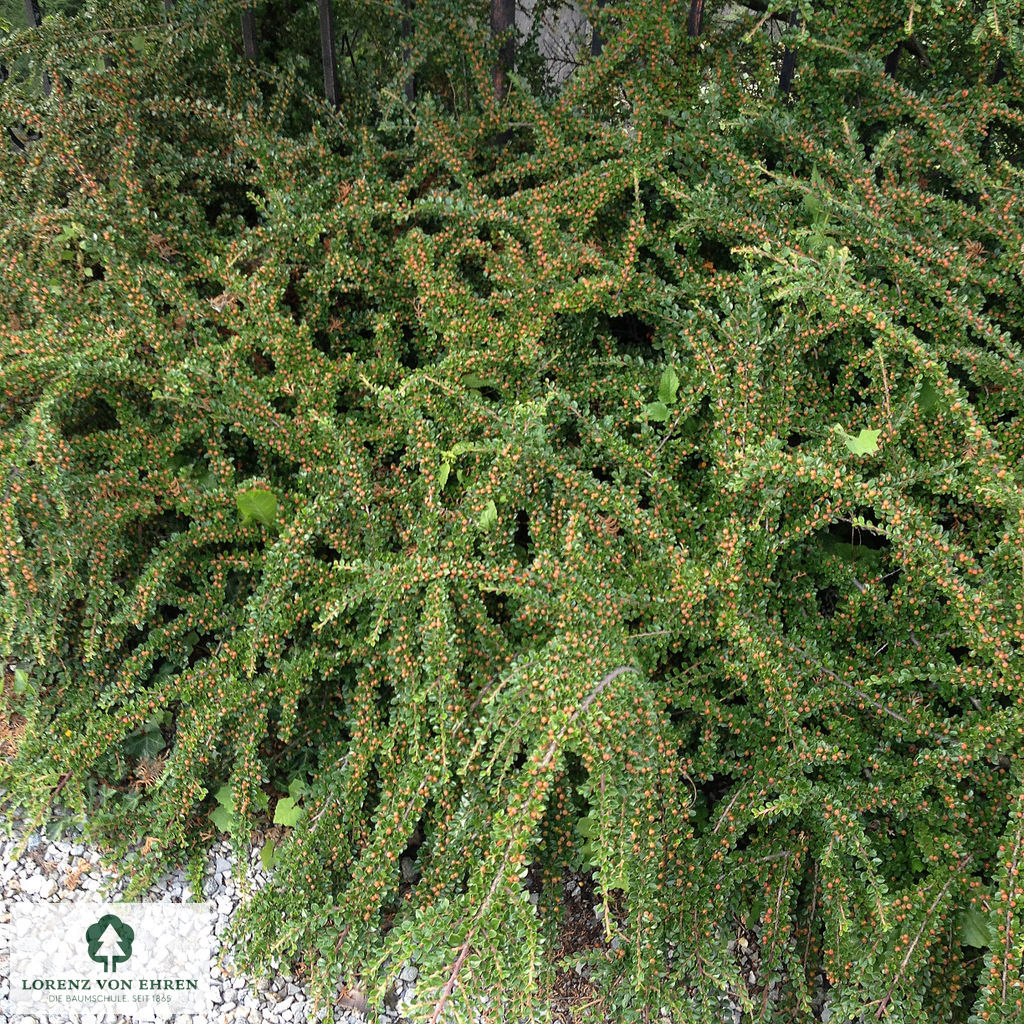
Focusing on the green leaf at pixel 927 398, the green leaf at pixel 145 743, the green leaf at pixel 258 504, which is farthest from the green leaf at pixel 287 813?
the green leaf at pixel 927 398

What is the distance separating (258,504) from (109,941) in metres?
1.01

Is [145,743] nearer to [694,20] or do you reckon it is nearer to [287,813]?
[287,813]

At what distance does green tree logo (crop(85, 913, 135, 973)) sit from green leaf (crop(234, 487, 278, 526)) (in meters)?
0.93

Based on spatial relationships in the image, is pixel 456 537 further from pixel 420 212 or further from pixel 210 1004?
pixel 210 1004

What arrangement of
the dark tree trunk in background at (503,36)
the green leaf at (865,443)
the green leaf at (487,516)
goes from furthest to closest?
the dark tree trunk in background at (503,36) → the green leaf at (487,516) → the green leaf at (865,443)

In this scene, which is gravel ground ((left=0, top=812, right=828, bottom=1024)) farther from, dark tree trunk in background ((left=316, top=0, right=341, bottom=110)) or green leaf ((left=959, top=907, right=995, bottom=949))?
dark tree trunk in background ((left=316, top=0, right=341, bottom=110))

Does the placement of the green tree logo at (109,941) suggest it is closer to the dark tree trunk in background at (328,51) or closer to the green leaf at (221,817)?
the green leaf at (221,817)

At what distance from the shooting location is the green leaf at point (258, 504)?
5.70 feet

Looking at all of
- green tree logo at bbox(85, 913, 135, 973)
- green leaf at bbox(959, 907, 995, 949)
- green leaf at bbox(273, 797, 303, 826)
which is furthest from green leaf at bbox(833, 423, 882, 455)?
green tree logo at bbox(85, 913, 135, 973)

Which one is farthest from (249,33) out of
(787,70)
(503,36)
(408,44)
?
(787,70)

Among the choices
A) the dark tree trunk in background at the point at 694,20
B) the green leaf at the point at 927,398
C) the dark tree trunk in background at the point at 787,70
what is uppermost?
the dark tree trunk in background at the point at 694,20

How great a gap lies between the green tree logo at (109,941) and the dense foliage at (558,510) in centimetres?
16

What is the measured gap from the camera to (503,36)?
7.07ft

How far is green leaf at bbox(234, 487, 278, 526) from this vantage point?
1738 millimetres
